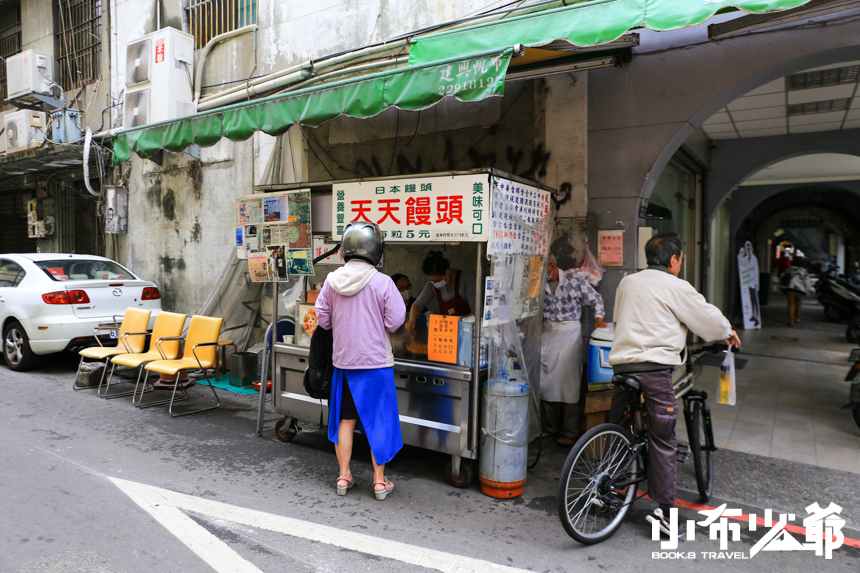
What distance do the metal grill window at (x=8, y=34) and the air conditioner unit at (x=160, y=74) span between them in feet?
18.6

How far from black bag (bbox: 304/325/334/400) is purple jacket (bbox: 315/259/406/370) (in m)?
0.15

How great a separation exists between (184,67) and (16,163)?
5.13 m

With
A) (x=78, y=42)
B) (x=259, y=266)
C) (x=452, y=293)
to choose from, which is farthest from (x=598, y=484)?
(x=78, y=42)

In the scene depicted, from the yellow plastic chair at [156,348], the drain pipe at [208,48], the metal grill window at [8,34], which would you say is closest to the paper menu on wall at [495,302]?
the yellow plastic chair at [156,348]

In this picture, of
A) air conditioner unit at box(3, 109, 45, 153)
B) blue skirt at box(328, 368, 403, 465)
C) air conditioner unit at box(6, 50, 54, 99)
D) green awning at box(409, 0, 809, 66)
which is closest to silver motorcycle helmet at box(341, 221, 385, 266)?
blue skirt at box(328, 368, 403, 465)

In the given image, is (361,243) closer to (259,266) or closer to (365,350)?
(365,350)

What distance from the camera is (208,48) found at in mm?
9258

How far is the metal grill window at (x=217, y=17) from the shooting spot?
8884 mm

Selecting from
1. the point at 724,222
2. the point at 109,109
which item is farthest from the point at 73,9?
the point at 724,222

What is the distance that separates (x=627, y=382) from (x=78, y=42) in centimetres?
1349

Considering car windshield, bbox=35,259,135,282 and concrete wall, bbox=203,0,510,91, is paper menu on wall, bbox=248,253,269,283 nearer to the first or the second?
concrete wall, bbox=203,0,510,91

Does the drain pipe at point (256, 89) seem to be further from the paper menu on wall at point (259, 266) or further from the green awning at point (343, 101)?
the paper menu on wall at point (259, 266)

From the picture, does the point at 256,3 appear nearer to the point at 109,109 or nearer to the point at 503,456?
the point at 109,109

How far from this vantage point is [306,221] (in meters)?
5.05
